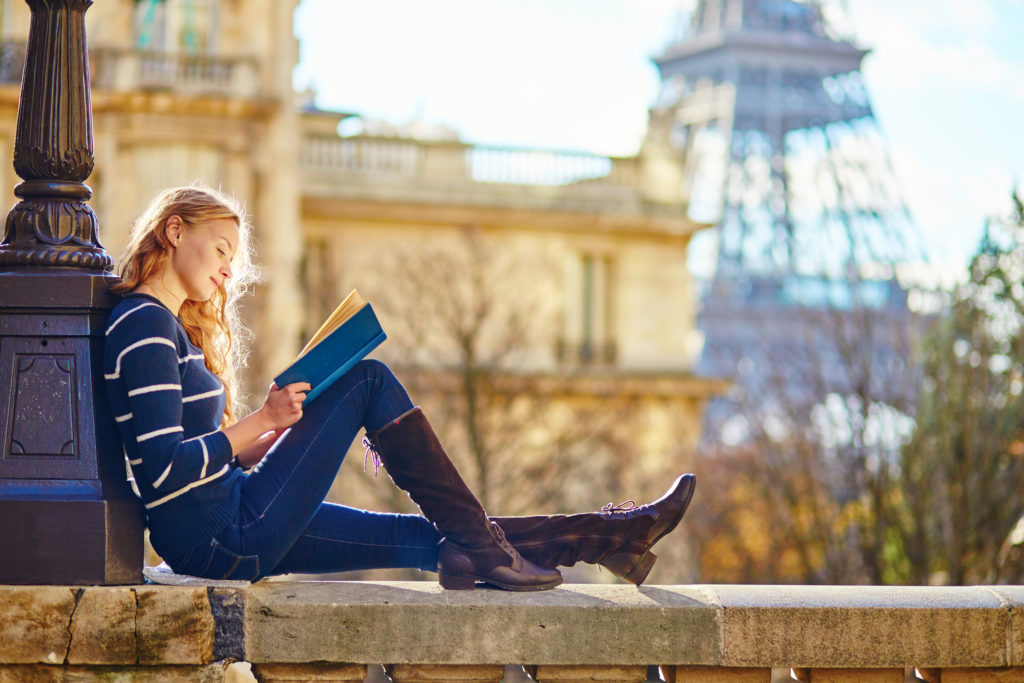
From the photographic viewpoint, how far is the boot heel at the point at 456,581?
160 inches

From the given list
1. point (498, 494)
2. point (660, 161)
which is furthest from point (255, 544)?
point (660, 161)

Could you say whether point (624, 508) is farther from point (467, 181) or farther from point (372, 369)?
point (467, 181)

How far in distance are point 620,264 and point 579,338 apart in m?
1.89

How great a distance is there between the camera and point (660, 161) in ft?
98.8

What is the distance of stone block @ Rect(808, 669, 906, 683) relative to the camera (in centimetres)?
389

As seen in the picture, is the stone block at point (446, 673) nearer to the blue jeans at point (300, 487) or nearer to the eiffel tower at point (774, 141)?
the blue jeans at point (300, 487)

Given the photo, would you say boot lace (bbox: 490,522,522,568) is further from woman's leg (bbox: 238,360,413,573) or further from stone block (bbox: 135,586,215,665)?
stone block (bbox: 135,586,215,665)

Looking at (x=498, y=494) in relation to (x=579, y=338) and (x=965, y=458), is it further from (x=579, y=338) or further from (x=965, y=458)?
(x=579, y=338)

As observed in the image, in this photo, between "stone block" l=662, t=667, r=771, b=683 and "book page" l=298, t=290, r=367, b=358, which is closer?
"stone block" l=662, t=667, r=771, b=683

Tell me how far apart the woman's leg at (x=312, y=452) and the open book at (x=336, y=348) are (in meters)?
0.08

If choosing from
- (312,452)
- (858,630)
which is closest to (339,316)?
(312,452)

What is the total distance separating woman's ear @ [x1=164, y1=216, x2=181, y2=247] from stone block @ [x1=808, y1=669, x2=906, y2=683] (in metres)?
2.26

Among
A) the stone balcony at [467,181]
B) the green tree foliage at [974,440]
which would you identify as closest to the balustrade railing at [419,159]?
the stone balcony at [467,181]

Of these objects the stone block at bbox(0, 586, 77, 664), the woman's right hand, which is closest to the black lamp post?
the stone block at bbox(0, 586, 77, 664)
